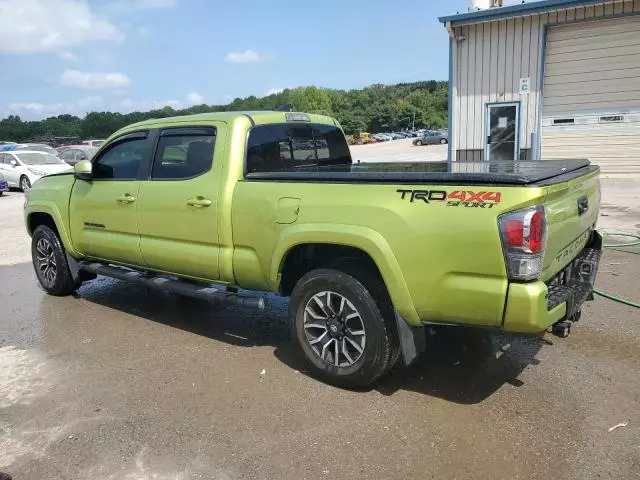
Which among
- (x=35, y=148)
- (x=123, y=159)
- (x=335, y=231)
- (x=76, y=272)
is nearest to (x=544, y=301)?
(x=335, y=231)

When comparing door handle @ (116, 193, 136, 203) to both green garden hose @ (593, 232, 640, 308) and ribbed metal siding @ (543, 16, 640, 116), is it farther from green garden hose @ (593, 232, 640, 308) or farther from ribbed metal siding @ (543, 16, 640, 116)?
ribbed metal siding @ (543, 16, 640, 116)

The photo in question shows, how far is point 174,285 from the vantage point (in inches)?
192

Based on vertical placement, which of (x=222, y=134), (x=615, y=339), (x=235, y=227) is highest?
(x=222, y=134)

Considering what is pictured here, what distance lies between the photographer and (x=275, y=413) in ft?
11.8

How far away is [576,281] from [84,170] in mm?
4670

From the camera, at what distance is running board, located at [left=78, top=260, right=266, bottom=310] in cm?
436

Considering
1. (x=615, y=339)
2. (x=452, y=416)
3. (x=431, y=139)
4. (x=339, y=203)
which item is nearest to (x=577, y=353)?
(x=615, y=339)

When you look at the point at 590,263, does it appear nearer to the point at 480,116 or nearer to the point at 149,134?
the point at 149,134

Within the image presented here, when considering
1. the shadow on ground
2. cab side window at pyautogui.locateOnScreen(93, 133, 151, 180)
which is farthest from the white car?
cab side window at pyautogui.locateOnScreen(93, 133, 151, 180)

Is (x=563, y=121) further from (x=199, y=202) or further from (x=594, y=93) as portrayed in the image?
(x=199, y=202)

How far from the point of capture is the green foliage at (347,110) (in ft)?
264

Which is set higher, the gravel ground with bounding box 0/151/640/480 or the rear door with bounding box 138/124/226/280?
the rear door with bounding box 138/124/226/280

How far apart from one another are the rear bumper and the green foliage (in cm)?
8031

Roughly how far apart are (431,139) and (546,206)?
57777mm
